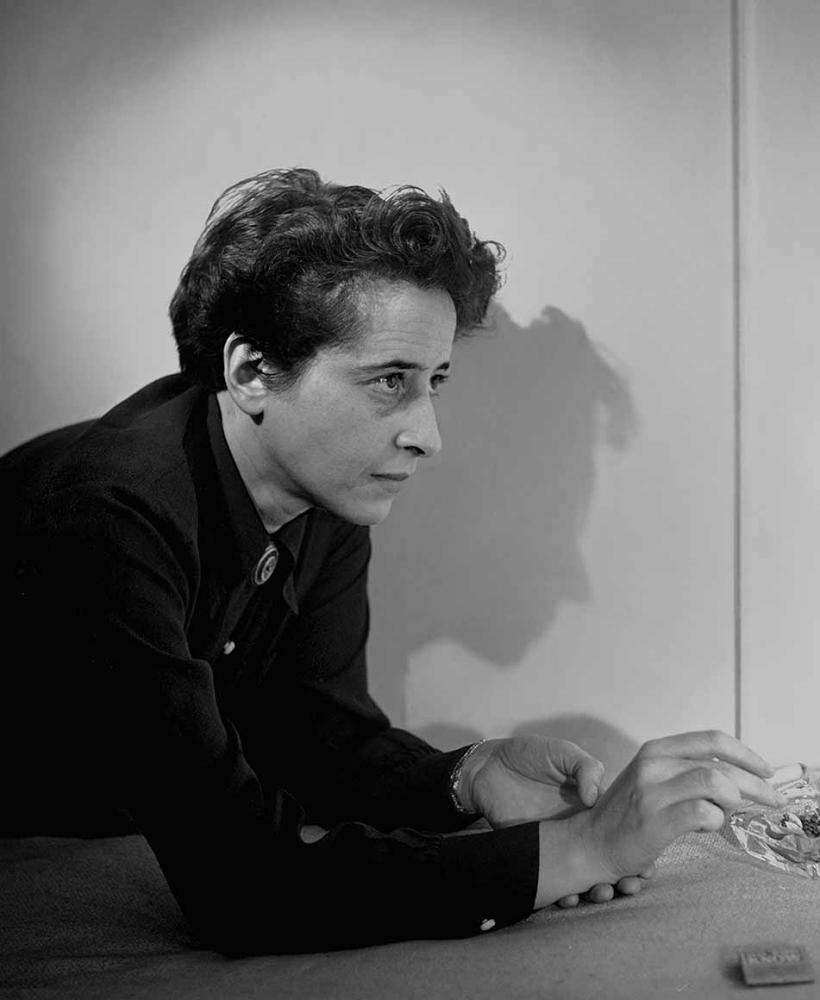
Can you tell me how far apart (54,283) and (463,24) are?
64cm

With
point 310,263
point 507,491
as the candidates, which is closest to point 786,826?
point 507,491

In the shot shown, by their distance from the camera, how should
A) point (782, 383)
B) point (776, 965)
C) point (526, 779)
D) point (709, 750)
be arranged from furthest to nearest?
point (782, 383), point (526, 779), point (709, 750), point (776, 965)

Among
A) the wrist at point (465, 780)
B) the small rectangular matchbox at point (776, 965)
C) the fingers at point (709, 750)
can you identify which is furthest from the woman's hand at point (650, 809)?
the wrist at point (465, 780)

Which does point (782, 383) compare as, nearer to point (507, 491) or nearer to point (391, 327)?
point (507, 491)

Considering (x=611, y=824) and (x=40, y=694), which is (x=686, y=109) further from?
(x=40, y=694)

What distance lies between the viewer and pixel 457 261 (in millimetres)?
1379

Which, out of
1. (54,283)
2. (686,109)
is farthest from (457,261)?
(54,283)

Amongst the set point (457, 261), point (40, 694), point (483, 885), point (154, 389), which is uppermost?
point (457, 261)

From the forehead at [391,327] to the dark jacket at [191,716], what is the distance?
20cm

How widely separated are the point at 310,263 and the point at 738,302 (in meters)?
0.60

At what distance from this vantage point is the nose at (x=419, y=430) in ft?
4.49

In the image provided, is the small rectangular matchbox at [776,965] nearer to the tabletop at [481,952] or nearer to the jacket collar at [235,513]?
the tabletop at [481,952]

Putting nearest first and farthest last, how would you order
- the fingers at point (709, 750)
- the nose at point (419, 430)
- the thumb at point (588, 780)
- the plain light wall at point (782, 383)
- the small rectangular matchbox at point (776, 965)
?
the small rectangular matchbox at point (776, 965), the fingers at point (709, 750), the thumb at point (588, 780), the nose at point (419, 430), the plain light wall at point (782, 383)

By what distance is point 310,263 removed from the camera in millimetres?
1344
